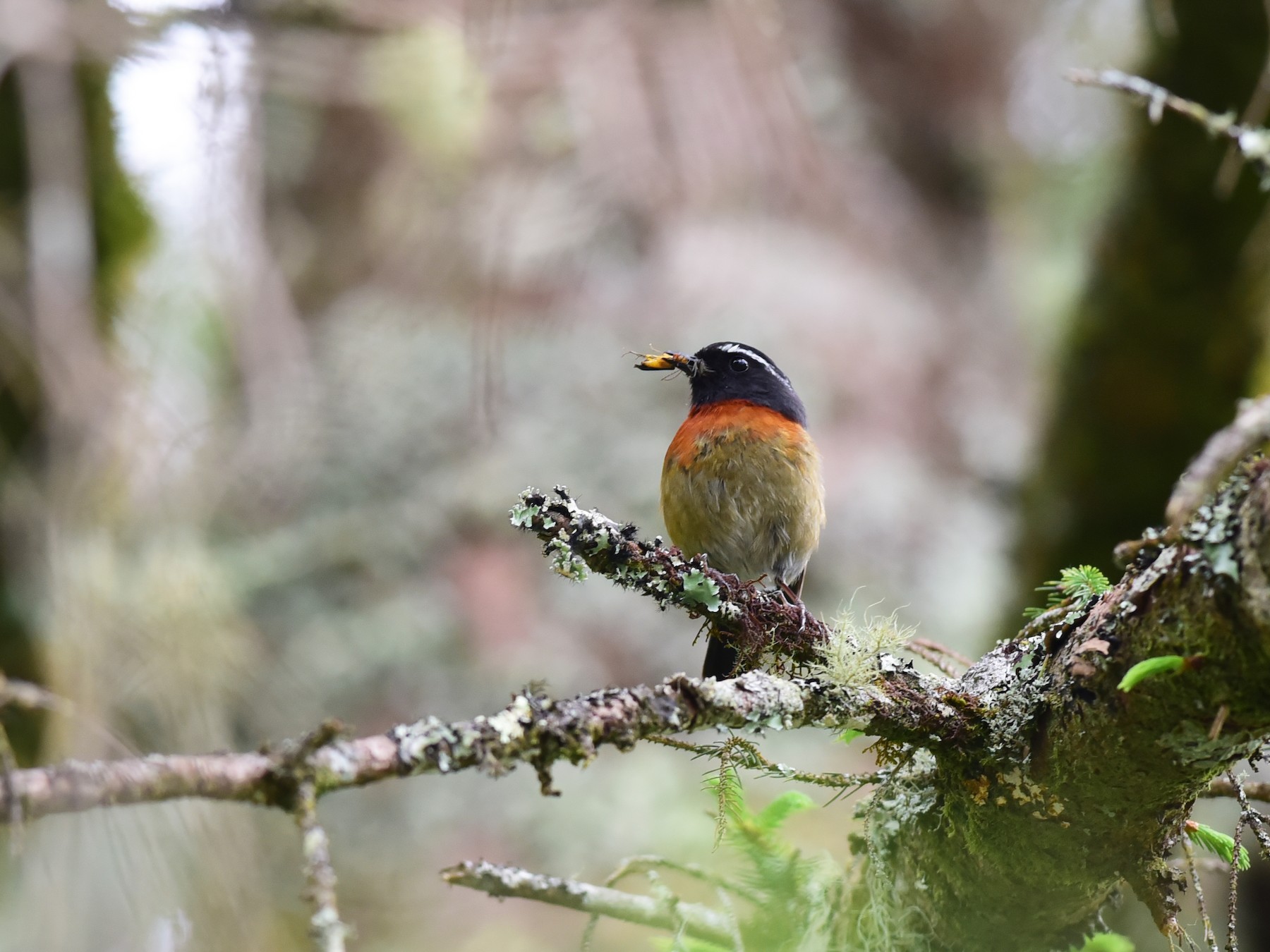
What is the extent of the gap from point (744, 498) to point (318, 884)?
3.26m

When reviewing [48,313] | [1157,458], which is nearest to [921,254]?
[1157,458]

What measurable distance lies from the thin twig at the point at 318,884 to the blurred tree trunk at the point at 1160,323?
4.46 metres

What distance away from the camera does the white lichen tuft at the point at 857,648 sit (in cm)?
193

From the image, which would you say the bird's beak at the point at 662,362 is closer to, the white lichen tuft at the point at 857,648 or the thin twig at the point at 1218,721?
the white lichen tuft at the point at 857,648

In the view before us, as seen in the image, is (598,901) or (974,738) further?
(598,901)

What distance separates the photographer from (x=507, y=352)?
6652 millimetres

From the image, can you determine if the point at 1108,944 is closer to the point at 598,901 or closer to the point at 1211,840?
the point at 1211,840

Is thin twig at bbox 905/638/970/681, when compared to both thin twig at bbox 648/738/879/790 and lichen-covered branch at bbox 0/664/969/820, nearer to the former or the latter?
thin twig at bbox 648/738/879/790

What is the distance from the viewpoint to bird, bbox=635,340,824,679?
4.18m

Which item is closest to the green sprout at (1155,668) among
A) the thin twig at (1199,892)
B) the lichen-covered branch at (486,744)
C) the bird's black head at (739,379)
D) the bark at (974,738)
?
the bark at (974,738)

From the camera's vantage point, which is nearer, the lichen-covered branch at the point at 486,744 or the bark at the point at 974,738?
the lichen-covered branch at the point at 486,744

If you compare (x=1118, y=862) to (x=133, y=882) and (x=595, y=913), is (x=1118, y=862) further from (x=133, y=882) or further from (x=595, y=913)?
(x=133, y=882)

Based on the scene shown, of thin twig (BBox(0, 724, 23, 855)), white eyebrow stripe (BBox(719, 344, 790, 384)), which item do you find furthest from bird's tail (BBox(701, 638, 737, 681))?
thin twig (BBox(0, 724, 23, 855))

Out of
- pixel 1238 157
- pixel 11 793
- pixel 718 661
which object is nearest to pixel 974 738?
pixel 11 793
